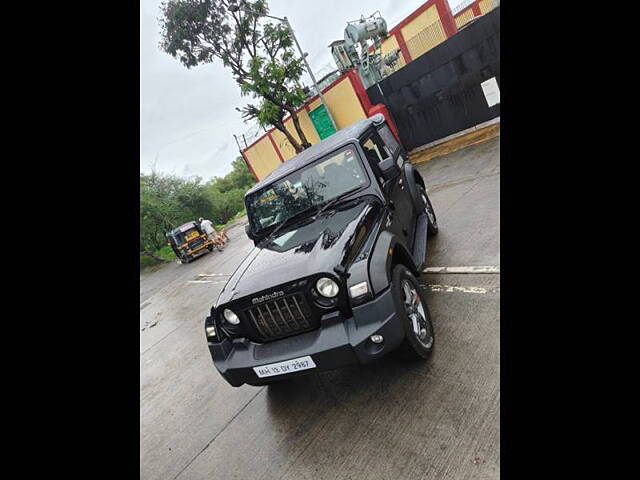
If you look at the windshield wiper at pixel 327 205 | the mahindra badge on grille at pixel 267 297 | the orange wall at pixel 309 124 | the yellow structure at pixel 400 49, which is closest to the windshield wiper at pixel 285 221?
the windshield wiper at pixel 327 205

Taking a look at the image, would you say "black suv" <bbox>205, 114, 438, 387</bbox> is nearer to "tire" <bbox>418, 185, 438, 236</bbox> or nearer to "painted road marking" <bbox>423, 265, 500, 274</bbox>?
"painted road marking" <bbox>423, 265, 500, 274</bbox>

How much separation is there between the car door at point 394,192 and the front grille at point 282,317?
120 centimetres

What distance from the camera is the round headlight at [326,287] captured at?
2.54 meters

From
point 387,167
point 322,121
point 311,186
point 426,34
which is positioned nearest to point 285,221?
point 311,186

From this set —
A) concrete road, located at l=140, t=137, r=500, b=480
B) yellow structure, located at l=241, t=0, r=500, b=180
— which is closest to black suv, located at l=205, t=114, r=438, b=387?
concrete road, located at l=140, t=137, r=500, b=480

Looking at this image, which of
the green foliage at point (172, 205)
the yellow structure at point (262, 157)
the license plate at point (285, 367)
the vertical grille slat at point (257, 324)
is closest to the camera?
the license plate at point (285, 367)

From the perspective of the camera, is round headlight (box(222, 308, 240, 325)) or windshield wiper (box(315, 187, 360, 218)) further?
windshield wiper (box(315, 187, 360, 218))

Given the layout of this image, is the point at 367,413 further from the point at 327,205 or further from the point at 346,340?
the point at 327,205

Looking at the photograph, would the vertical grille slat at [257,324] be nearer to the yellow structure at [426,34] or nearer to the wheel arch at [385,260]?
the wheel arch at [385,260]

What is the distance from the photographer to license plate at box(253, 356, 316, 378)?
2520 millimetres

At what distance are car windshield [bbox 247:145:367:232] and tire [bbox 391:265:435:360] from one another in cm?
109

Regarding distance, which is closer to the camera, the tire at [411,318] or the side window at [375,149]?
the tire at [411,318]
